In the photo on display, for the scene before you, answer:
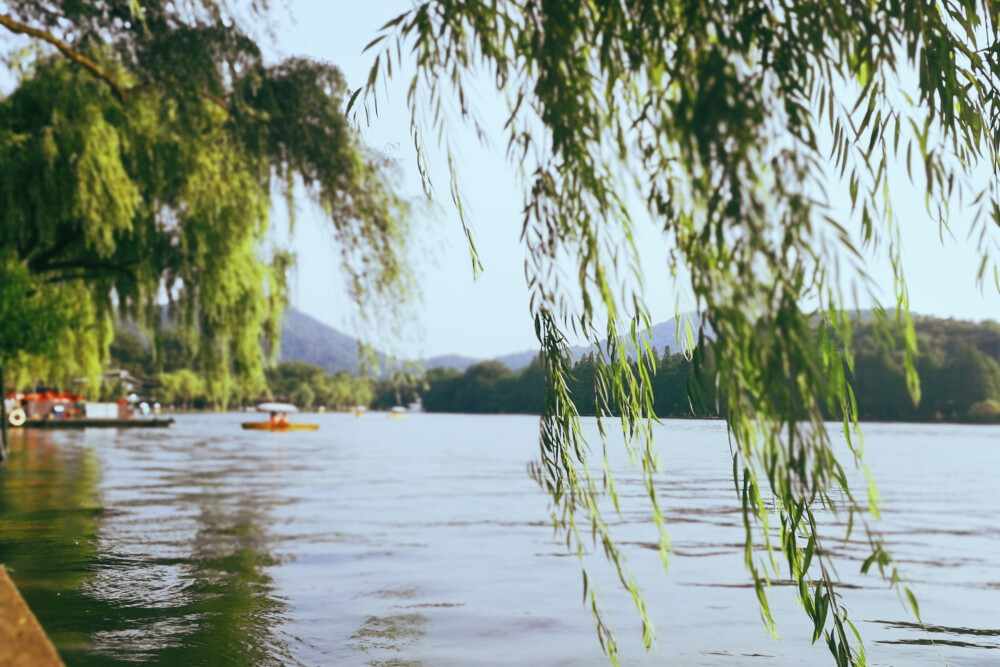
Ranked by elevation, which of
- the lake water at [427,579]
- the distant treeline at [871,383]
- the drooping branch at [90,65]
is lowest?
the lake water at [427,579]

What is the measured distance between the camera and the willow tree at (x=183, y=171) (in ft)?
30.8

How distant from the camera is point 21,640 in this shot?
→ 6.68ft

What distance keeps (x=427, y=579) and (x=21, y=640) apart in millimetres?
4034

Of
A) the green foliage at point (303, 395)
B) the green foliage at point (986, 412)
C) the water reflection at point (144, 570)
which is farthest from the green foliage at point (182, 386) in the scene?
the green foliage at point (986, 412)

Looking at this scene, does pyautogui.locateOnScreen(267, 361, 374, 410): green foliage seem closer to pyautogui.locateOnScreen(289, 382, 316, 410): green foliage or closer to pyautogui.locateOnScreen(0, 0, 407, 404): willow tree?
pyautogui.locateOnScreen(289, 382, 316, 410): green foliage

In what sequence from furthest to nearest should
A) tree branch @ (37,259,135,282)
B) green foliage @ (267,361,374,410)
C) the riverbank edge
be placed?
green foliage @ (267,361,374,410)
tree branch @ (37,259,135,282)
the riverbank edge

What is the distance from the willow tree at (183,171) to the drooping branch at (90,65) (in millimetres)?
20

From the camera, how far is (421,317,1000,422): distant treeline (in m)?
3.05

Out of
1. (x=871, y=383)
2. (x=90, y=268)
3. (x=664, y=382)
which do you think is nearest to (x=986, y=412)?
(x=90, y=268)

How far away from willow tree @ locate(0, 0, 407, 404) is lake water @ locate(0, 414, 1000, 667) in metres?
2.26

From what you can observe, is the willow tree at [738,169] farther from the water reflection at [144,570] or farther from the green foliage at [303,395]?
the green foliage at [303,395]

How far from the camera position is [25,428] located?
34688mm

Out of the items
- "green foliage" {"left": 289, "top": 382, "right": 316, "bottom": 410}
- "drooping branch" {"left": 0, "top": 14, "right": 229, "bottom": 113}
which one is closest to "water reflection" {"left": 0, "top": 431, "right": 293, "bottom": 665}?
"drooping branch" {"left": 0, "top": 14, "right": 229, "bottom": 113}

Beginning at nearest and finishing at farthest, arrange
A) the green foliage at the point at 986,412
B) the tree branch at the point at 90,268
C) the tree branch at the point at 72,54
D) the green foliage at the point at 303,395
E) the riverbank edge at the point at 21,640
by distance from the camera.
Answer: the riverbank edge at the point at 21,640
the tree branch at the point at 72,54
the tree branch at the point at 90,268
the green foliage at the point at 986,412
the green foliage at the point at 303,395
